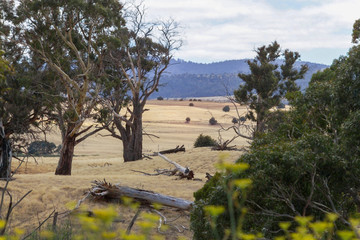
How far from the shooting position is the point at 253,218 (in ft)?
22.2

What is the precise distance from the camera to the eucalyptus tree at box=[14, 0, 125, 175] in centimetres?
1781

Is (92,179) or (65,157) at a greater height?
(65,157)

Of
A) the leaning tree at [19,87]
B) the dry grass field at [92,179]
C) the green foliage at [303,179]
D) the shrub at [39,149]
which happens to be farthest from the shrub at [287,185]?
the shrub at [39,149]

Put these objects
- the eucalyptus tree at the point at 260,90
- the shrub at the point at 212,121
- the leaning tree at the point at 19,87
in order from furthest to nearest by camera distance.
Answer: the shrub at the point at 212,121
the eucalyptus tree at the point at 260,90
the leaning tree at the point at 19,87

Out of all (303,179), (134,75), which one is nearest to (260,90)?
(134,75)

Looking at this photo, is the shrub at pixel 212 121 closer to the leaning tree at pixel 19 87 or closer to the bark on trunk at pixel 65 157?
the leaning tree at pixel 19 87

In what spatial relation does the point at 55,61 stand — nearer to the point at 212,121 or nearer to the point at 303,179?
the point at 303,179

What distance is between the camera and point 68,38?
19.0 metres

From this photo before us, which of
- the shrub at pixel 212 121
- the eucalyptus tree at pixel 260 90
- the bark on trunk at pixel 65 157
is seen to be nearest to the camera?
the bark on trunk at pixel 65 157

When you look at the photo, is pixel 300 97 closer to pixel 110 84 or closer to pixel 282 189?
pixel 282 189

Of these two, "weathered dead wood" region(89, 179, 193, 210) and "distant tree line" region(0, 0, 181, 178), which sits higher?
"distant tree line" region(0, 0, 181, 178)

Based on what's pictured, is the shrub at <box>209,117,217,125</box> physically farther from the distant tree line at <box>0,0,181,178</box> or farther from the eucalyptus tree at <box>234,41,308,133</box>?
the distant tree line at <box>0,0,181,178</box>

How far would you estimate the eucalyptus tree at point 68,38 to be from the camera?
17812 mm

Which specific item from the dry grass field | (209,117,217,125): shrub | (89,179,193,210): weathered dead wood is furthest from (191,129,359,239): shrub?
(209,117,217,125): shrub
